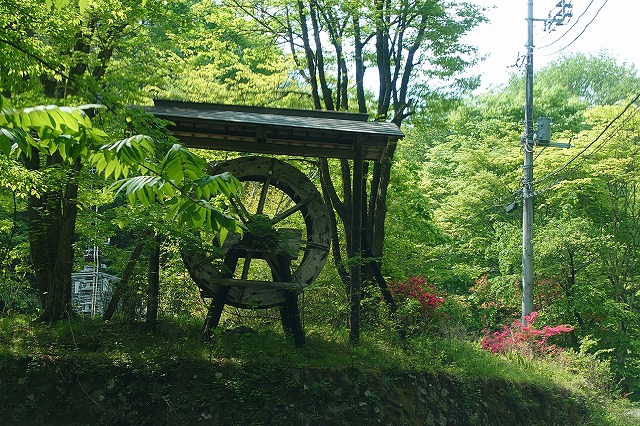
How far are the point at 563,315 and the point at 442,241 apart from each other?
4471 mm

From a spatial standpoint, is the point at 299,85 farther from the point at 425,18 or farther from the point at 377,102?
the point at 425,18

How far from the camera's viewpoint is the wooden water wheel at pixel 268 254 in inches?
443

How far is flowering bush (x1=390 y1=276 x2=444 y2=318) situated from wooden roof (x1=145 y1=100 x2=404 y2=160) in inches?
123

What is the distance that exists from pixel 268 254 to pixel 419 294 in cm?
378

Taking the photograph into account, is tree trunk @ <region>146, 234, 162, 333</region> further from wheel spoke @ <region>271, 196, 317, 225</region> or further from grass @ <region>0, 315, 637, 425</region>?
wheel spoke @ <region>271, 196, 317, 225</region>

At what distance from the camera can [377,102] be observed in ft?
53.7

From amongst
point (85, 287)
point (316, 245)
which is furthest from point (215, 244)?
point (85, 287)

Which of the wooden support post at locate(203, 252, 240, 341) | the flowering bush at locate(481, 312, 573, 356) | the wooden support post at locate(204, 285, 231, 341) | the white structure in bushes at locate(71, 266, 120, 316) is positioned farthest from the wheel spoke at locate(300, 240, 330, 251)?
the white structure in bushes at locate(71, 266, 120, 316)

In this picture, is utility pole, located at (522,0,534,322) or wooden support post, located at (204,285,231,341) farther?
utility pole, located at (522,0,534,322)

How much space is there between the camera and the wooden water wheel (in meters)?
11.3

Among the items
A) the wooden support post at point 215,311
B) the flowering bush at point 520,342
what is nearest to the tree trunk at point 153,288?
the wooden support post at point 215,311

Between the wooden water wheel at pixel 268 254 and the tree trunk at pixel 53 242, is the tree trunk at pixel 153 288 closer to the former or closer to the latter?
the wooden water wheel at pixel 268 254

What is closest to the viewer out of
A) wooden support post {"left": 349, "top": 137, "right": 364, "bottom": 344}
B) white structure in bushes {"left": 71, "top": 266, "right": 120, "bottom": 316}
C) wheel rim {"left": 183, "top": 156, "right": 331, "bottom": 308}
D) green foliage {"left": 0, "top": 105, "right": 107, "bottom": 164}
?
green foliage {"left": 0, "top": 105, "right": 107, "bottom": 164}

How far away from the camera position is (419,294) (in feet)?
45.9
